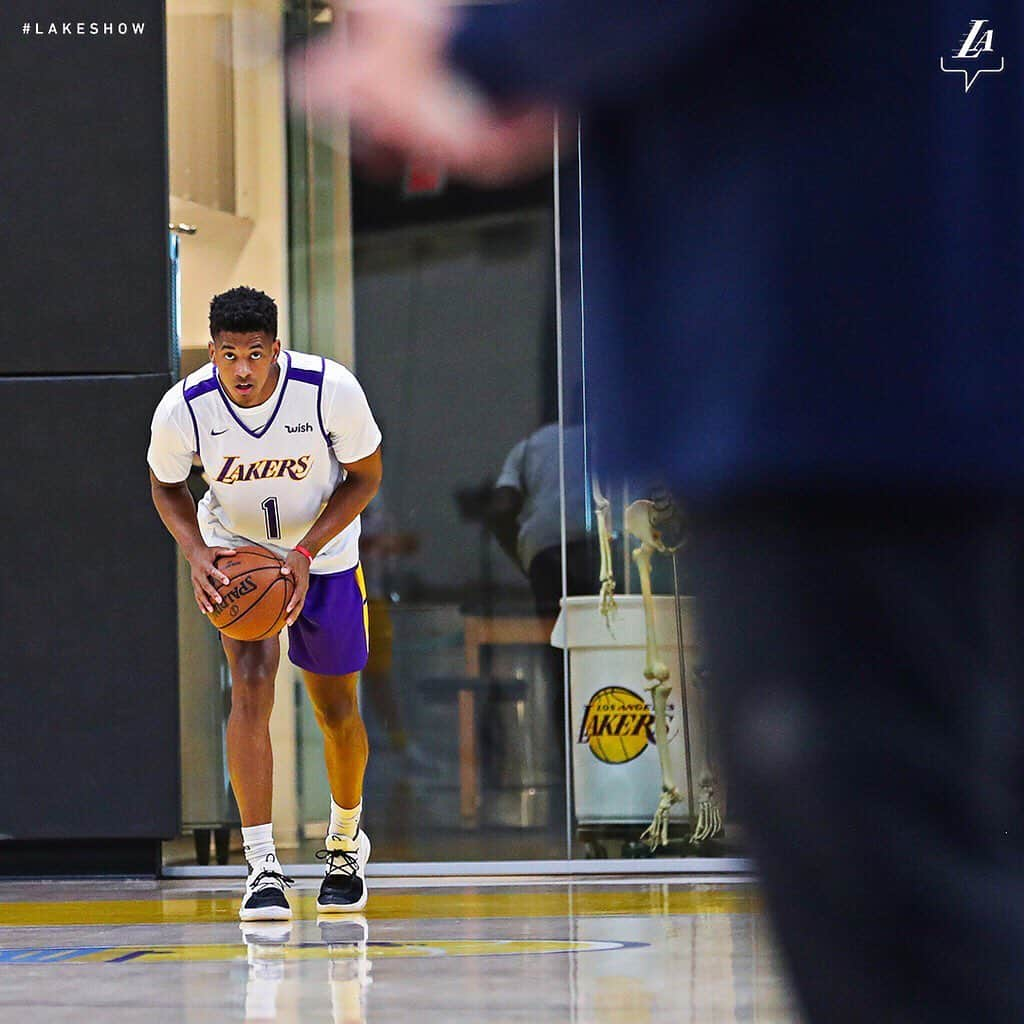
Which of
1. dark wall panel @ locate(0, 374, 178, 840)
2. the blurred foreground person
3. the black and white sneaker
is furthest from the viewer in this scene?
dark wall panel @ locate(0, 374, 178, 840)

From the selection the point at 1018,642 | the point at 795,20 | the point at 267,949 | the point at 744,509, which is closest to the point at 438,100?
the point at 795,20

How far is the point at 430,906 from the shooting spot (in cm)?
639

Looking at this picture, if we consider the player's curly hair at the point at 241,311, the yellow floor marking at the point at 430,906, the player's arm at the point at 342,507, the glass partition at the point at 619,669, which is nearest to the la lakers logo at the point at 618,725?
the glass partition at the point at 619,669

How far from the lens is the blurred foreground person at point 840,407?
159 centimetres

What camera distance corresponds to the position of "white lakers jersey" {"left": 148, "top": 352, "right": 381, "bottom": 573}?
19.4ft

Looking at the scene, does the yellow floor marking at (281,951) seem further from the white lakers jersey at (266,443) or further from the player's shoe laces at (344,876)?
the white lakers jersey at (266,443)

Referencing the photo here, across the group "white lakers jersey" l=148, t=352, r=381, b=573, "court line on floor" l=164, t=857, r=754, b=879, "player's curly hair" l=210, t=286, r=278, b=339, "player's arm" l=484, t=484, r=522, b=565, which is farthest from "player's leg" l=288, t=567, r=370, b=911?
"player's arm" l=484, t=484, r=522, b=565

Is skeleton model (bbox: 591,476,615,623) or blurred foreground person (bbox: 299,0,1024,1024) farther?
skeleton model (bbox: 591,476,615,623)

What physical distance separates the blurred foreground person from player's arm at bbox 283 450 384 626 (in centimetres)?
410

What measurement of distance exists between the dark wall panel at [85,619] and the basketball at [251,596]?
1.79m

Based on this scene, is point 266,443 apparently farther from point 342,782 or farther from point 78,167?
point 78,167

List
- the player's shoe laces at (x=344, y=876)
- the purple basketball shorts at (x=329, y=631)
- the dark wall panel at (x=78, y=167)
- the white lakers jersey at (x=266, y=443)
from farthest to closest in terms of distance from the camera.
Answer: the dark wall panel at (x=78, y=167)
the player's shoe laces at (x=344, y=876)
the purple basketball shorts at (x=329, y=631)
the white lakers jersey at (x=266, y=443)

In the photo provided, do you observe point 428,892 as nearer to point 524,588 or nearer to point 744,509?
point 524,588

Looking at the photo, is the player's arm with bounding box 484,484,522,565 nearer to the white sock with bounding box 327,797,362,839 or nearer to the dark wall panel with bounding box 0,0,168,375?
the dark wall panel with bounding box 0,0,168,375
